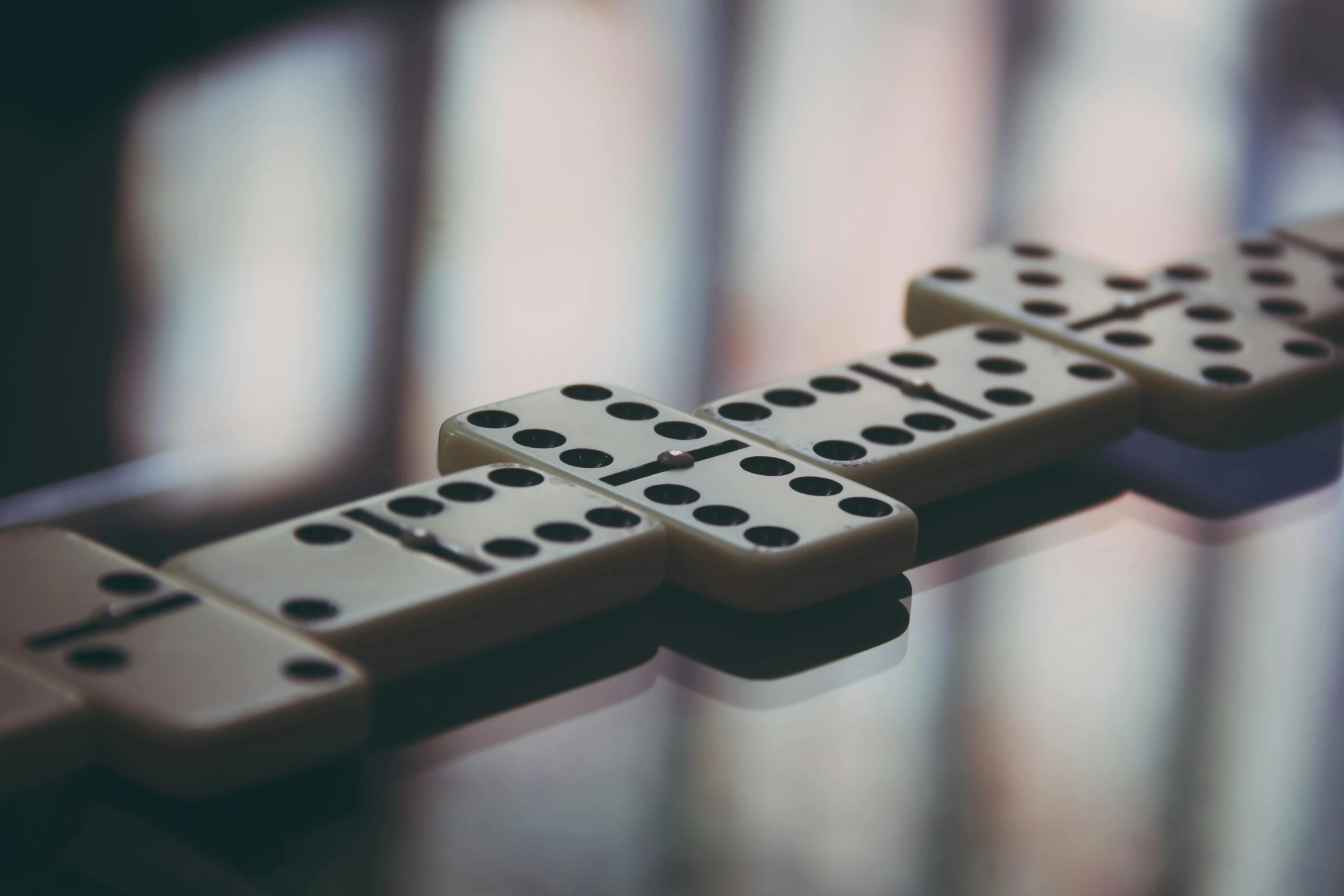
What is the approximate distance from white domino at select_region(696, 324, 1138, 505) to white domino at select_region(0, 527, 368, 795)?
14.6 inches

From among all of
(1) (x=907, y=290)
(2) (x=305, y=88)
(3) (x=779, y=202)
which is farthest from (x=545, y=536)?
(2) (x=305, y=88)

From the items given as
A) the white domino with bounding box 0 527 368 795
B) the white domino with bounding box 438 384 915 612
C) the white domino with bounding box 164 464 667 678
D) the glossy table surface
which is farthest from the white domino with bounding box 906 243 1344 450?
the white domino with bounding box 0 527 368 795

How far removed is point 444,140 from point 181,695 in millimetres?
971

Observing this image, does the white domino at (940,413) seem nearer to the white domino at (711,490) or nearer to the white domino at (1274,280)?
the white domino at (711,490)

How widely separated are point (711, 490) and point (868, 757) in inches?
8.1

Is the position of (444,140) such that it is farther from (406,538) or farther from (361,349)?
(406,538)

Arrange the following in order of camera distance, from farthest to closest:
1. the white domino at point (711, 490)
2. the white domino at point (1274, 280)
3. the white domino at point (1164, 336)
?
the white domino at point (1274, 280), the white domino at point (1164, 336), the white domino at point (711, 490)

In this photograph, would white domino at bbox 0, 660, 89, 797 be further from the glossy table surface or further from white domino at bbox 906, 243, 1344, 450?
white domino at bbox 906, 243, 1344, 450

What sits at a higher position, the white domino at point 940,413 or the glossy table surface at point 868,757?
the white domino at point 940,413

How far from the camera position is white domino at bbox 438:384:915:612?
1.09 metres

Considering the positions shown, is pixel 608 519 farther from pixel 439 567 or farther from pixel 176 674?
pixel 176 674

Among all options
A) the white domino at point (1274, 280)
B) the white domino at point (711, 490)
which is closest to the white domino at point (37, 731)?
the white domino at point (711, 490)

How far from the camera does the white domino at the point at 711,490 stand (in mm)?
1091

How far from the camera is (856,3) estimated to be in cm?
223
